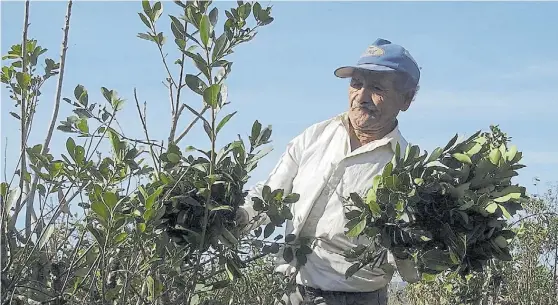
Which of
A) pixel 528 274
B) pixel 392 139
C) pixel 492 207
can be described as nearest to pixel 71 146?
pixel 492 207

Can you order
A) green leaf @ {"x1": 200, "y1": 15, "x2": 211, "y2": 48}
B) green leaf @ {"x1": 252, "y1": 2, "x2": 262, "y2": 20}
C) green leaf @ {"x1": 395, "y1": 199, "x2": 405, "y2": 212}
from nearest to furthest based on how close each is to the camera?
green leaf @ {"x1": 200, "y1": 15, "x2": 211, "y2": 48} → green leaf @ {"x1": 395, "y1": 199, "x2": 405, "y2": 212} → green leaf @ {"x1": 252, "y1": 2, "x2": 262, "y2": 20}

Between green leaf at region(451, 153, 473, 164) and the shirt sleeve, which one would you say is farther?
the shirt sleeve

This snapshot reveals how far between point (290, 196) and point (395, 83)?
0.92 metres

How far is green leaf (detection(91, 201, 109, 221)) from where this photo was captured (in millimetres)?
1883

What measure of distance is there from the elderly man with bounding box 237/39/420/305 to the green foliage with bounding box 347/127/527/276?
0.54 m

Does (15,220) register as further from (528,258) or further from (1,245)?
(528,258)

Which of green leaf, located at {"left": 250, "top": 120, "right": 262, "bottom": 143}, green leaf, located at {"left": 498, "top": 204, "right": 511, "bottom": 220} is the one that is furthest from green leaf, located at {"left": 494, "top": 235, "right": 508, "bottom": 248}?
green leaf, located at {"left": 250, "top": 120, "right": 262, "bottom": 143}

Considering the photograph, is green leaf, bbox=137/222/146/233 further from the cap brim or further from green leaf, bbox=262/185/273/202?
the cap brim

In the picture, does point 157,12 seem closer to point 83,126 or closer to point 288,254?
point 83,126

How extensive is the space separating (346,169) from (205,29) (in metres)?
1.22

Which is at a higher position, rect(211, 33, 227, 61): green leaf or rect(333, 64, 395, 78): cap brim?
rect(333, 64, 395, 78): cap brim

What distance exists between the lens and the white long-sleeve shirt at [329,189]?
2947 mm

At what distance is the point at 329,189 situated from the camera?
304 centimetres

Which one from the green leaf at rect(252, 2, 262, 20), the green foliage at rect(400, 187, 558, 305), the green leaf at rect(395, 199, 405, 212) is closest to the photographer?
the green leaf at rect(395, 199, 405, 212)
